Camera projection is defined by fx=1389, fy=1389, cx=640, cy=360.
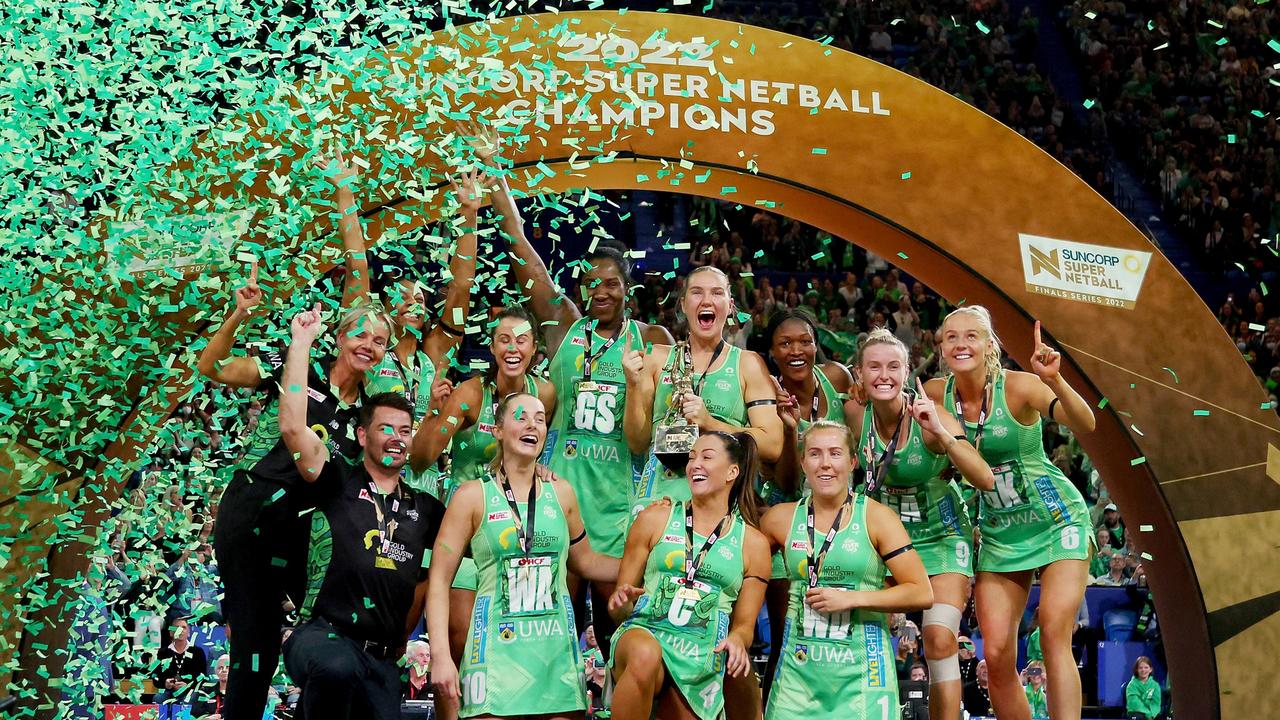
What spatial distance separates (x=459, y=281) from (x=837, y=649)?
2527mm

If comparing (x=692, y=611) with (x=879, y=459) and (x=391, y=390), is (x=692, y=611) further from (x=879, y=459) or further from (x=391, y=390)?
Answer: (x=391, y=390)

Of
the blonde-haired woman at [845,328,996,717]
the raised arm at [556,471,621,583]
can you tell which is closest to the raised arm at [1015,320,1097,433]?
the blonde-haired woman at [845,328,996,717]

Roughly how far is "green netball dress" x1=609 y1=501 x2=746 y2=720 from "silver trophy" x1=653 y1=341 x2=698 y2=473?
458 millimetres

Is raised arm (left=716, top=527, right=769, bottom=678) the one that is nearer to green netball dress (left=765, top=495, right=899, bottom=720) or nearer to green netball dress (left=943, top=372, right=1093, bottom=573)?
green netball dress (left=765, top=495, right=899, bottom=720)

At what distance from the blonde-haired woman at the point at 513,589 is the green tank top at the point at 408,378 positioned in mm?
745

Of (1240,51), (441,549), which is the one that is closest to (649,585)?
(441,549)

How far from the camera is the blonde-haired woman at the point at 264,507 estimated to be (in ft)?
19.6

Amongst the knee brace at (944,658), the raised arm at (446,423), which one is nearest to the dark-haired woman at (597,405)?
the raised arm at (446,423)

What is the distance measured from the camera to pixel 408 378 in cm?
693

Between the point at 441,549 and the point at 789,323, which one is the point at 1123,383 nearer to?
the point at 789,323

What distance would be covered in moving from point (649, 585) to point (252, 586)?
173 cm

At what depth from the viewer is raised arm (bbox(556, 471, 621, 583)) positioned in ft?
20.2

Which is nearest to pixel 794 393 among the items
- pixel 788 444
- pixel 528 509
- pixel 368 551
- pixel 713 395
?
pixel 788 444

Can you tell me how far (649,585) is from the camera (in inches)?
234
